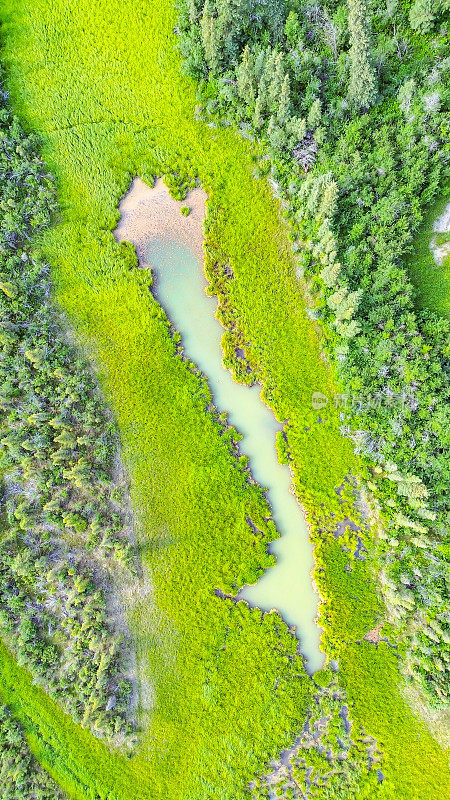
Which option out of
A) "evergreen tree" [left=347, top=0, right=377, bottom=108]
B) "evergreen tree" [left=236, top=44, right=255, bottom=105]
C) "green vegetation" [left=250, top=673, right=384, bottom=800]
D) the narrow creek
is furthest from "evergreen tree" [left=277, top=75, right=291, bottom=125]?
→ "green vegetation" [left=250, top=673, right=384, bottom=800]

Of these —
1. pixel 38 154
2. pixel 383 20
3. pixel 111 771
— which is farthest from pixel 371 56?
pixel 111 771

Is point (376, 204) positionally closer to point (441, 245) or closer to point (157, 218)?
point (441, 245)

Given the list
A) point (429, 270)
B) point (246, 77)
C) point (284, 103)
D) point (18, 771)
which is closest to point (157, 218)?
point (246, 77)

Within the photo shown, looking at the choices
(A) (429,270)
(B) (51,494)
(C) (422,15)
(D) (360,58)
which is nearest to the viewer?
(D) (360,58)

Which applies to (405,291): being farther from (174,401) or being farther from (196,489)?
(196,489)

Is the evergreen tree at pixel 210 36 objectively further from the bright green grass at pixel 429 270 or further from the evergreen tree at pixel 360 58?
the bright green grass at pixel 429 270

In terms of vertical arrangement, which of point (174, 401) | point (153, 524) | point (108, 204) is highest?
point (108, 204)

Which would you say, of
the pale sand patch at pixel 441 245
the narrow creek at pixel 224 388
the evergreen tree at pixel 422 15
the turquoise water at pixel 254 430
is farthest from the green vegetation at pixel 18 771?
the evergreen tree at pixel 422 15
